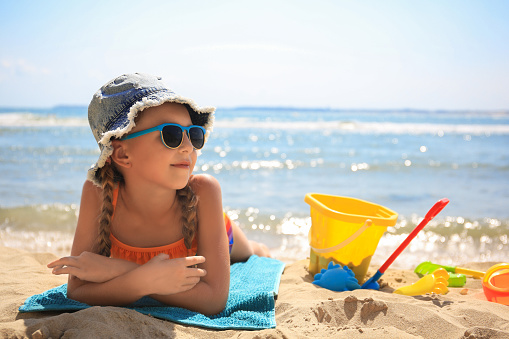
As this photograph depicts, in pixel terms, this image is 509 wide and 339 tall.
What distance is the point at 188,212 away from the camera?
Result: 8.30 ft

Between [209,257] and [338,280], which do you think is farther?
[338,280]

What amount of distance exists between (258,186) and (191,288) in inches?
215

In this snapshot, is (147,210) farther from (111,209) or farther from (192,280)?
(192,280)

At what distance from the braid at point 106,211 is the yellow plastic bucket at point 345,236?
59.9 inches

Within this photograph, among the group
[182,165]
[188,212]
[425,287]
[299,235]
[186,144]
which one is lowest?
[299,235]

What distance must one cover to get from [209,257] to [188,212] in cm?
28

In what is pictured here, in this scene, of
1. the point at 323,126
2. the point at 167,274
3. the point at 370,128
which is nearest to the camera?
the point at 167,274

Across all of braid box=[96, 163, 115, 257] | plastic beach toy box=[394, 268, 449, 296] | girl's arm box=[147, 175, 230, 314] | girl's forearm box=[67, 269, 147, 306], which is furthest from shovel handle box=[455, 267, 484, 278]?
braid box=[96, 163, 115, 257]

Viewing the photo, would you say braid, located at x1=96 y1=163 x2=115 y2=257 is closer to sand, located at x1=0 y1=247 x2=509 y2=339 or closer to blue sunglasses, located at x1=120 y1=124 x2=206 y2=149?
blue sunglasses, located at x1=120 y1=124 x2=206 y2=149

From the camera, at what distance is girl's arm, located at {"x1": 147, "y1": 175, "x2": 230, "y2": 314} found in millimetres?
2428

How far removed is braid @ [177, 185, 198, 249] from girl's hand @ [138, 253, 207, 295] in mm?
280

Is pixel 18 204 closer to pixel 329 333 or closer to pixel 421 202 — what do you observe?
pixel 329 333

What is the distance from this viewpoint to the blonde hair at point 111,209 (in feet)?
7.95

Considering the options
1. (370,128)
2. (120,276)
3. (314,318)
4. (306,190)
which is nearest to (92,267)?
(120,276)
